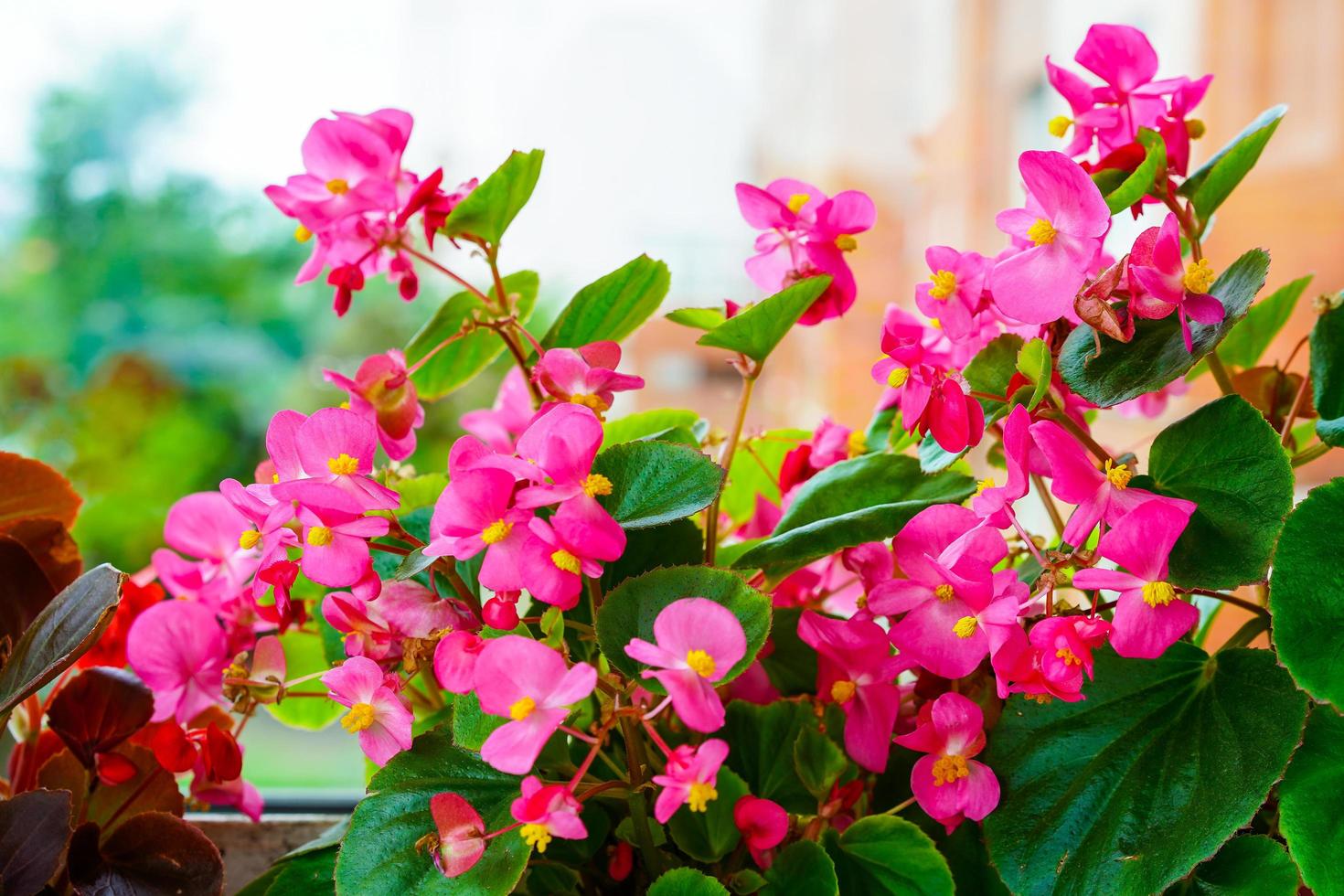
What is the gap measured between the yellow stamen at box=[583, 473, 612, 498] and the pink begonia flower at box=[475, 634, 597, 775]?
52 mm

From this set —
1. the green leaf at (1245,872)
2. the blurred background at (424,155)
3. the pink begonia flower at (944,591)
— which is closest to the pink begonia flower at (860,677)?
the pink begonia flower at (944,591)

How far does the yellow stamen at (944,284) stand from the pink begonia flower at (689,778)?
0.61 ft

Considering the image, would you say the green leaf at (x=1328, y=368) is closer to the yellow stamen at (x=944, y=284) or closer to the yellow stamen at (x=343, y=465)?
the yellow stamen at (x=944, y=284)

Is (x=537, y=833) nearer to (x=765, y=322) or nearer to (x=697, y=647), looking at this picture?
(x=697, y=647)

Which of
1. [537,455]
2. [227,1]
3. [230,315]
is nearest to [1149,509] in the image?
[537,455]

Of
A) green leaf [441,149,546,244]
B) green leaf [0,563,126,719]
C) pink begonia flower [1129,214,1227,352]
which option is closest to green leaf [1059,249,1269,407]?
pink begonia flower [1129,214,1227,352]

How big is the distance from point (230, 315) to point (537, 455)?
4.17m

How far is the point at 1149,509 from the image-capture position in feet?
1.08

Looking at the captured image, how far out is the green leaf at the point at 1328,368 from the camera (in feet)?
1.36

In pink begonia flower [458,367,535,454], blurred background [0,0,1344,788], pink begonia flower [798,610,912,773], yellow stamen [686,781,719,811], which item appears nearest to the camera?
yellow stamen [686,781,719,811]

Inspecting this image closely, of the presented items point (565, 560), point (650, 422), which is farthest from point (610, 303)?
point (565, 560)

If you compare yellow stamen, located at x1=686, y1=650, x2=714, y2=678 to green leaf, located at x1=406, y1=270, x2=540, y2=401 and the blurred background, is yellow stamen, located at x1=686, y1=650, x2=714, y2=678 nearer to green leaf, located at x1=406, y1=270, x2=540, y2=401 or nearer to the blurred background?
green leaf, located at x1=406, y1=270, x2=540, y2=401

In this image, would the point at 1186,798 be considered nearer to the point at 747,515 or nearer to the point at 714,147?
the point at 747,515

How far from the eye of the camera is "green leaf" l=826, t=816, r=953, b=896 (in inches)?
14.6
